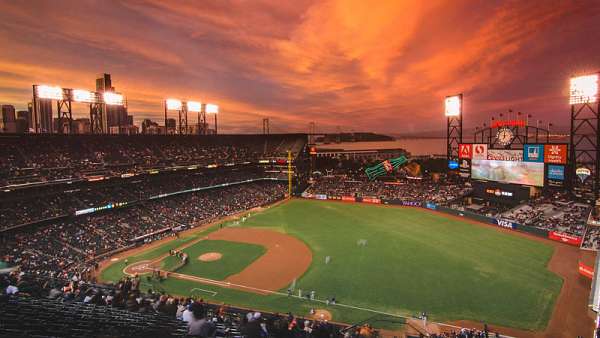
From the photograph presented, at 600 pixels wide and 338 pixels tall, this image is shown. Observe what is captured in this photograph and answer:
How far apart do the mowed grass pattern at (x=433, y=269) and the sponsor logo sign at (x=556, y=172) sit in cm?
832

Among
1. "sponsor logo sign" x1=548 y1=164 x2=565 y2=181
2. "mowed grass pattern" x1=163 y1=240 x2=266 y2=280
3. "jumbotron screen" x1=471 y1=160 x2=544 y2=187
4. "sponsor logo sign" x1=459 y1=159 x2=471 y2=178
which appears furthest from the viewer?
"sponsor logo sign" x1=459 y1=159 x2=471 y2=178

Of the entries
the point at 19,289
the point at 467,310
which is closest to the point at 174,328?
the point at 19,289

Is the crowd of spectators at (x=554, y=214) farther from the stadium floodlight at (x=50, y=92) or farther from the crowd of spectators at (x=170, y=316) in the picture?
the stadium floodlight at (x=50, y=92)

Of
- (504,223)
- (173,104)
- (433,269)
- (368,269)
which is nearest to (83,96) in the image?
(173,104)

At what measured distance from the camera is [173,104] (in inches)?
2180

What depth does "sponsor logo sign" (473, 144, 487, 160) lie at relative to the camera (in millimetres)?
42844

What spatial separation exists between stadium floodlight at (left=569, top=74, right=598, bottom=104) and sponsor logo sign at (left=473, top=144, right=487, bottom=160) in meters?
11.0

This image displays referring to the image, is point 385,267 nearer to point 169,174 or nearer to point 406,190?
point 406,190

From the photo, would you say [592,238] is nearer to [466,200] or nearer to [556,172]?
[556,172]

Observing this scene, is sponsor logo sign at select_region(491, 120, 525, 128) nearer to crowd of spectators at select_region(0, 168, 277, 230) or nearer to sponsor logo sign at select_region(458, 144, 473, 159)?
sponsor logo sign at select_region(458, 144, 473, 159)

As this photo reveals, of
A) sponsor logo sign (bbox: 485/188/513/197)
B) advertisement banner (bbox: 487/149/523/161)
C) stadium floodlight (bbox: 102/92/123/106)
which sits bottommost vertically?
sponsor logo sign (bbox: 485/188/513/197)

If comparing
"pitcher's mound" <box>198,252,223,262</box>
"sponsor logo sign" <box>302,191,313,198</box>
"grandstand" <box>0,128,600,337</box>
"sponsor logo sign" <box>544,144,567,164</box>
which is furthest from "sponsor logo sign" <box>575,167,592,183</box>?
"pitcher's mound" <box>198,252,223,262</box>

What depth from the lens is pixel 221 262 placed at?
28422mm

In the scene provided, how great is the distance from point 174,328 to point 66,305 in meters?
3.91
